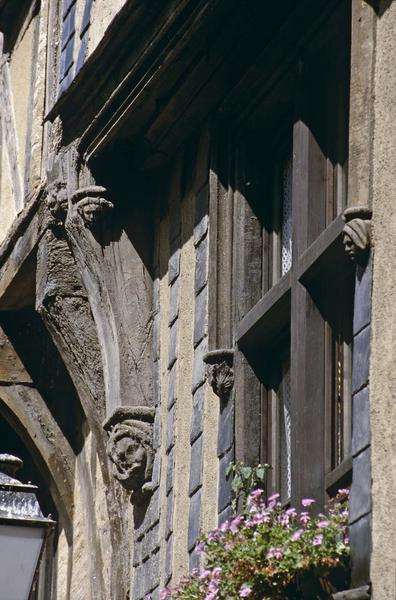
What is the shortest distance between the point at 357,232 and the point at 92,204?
7.31 ft

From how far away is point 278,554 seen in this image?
5.41 m

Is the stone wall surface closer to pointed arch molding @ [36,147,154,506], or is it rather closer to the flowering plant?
the flowering plant

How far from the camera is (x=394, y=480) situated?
16.4 ft

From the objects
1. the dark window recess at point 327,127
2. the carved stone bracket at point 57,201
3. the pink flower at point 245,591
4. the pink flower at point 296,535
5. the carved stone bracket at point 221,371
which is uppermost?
the carved stone bracket at point 57,201

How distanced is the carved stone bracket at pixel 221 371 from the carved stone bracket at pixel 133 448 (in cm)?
73

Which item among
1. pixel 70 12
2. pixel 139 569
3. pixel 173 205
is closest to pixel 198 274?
pixel 173 205

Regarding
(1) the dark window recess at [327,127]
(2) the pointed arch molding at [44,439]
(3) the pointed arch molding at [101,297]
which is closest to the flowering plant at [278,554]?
(1) the dark window recess at [327,127]

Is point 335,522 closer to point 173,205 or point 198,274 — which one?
point 198,274

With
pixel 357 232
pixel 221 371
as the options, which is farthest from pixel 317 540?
pixel 221 371

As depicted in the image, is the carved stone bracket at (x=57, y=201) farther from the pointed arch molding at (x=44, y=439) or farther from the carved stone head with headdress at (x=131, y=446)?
the pointed arch molding at (x=44, y=439)

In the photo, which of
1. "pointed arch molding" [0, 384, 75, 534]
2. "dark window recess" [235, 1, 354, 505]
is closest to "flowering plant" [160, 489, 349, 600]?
"dark window recess" [235, 1, 354, 505]

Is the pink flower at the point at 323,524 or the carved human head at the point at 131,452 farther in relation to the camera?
the carved human head at the point at 131,452

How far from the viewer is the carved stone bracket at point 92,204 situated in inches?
294

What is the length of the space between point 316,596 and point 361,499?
0.37 metres
